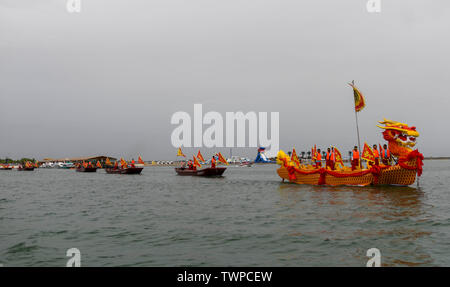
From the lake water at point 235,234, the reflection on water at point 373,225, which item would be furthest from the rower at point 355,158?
→ the lake water at point 235,234

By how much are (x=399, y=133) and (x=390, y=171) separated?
382 centimetres

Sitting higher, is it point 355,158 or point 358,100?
point 358,100

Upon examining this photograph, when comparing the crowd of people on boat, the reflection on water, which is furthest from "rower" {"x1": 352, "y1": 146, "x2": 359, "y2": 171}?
the reflection on water

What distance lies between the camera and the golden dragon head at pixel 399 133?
2380 cm

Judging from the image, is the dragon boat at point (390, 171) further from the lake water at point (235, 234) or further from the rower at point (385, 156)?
the lake water at point (235, 234)

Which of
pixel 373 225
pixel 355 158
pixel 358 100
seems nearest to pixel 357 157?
pixel 355 158

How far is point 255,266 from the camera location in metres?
8.23

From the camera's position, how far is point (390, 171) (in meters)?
26.6

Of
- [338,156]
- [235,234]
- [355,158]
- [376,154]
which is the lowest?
[235,234]

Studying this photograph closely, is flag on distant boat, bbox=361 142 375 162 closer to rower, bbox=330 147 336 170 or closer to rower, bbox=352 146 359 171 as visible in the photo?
rower, bbox=352 146 359 171

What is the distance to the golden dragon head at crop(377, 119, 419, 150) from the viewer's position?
23.8 meters

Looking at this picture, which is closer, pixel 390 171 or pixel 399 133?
pixel 399 133

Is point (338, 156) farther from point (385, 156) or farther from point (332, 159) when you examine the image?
point (385, 156)
